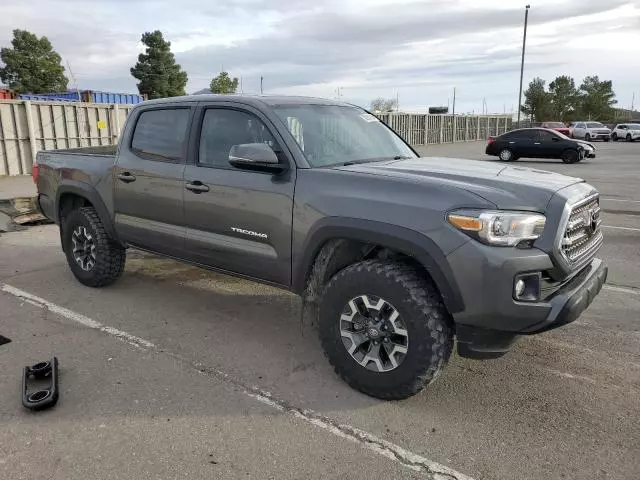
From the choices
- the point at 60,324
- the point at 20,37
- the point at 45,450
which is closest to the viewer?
the point at 45,450

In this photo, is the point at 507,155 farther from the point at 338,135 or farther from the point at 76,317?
the point at 76,317

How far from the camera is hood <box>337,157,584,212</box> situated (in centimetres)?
285

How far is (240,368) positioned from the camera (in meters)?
3.68

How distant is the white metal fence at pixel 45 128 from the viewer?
1572 centimetres

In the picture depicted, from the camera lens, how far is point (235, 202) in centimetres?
378

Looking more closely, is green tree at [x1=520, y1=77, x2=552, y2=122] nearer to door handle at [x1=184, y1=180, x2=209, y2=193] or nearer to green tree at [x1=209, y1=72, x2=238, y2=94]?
green tree at [x1=209, y1=72, x2=238, y2=94]

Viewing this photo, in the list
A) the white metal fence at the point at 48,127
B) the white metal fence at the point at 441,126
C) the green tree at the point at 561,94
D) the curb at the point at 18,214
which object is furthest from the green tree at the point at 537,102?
the curb at the point at 18,214

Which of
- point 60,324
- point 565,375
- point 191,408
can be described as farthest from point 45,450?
point 565,375

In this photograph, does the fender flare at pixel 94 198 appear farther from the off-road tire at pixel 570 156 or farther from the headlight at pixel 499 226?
the off-road tire at pixel 570 156

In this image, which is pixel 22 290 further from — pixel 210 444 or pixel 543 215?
pixel 543 215

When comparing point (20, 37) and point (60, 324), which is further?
point (20, 37)

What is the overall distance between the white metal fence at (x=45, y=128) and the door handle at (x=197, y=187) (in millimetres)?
14374

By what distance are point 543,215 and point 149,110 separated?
3.54 m

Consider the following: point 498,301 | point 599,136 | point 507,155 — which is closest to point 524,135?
point 507,155
